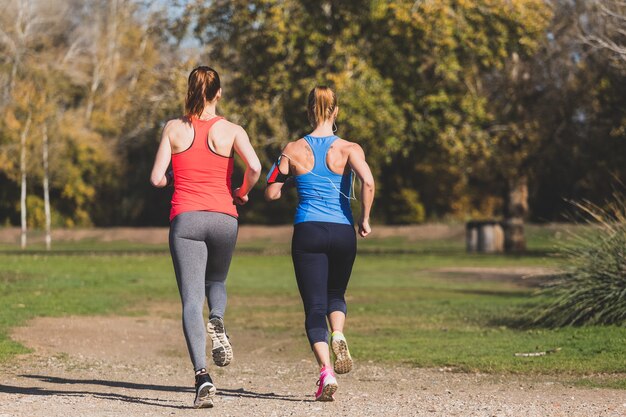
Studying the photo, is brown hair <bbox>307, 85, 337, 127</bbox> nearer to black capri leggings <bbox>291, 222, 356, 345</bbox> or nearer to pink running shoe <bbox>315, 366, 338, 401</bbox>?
black capri leggings <bbox>291, 222, 356, 345</bbox>

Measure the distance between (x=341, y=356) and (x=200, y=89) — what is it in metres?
2.04

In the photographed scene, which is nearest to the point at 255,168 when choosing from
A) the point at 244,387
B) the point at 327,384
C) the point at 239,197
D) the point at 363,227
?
the point at 239,197

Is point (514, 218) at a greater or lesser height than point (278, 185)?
lesser

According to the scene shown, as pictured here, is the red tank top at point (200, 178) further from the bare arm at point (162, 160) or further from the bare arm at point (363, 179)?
the bare arm at point (363, 179)

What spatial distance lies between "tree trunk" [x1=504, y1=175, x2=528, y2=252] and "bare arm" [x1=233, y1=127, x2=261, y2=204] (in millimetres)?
35563

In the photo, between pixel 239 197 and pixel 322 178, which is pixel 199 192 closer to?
pixel 239 197

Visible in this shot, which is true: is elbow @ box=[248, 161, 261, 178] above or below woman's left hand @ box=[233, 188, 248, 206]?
above

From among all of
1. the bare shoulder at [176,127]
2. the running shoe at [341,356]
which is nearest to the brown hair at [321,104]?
the bare shoulder at [176,127]

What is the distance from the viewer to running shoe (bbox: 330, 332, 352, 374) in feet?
29.5

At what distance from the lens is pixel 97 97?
6119cm

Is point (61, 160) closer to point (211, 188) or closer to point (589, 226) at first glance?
point (589, 226)

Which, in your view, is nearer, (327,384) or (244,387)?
(327,384)

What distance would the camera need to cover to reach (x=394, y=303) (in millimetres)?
21688

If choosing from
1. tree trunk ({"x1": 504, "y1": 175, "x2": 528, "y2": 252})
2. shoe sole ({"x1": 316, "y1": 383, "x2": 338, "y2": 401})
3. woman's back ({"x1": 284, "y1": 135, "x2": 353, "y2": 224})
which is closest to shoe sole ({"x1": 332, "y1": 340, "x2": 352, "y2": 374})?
shoe sole ({"x1": 316, "y1": 383, "x2": 338, "y2": 401})
